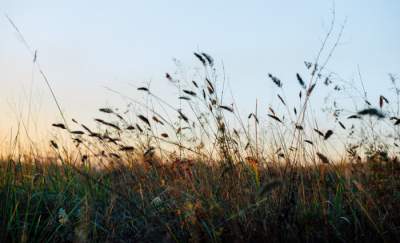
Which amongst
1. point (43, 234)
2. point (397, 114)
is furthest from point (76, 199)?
point (397, 114)

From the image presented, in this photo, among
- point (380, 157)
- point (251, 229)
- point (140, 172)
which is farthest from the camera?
point (140, 172)

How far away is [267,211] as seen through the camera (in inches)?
116

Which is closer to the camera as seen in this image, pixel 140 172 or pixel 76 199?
pixel 76 199

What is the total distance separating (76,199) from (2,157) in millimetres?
1057

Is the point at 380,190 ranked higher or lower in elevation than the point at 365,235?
higher

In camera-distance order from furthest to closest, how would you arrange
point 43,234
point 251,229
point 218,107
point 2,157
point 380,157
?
point 2,157 → point 218,107 → point 380,157 → point 43,234 → point 251,229

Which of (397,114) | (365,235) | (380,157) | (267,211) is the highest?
(397,114)

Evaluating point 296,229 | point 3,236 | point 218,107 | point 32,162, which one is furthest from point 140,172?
point 296,229

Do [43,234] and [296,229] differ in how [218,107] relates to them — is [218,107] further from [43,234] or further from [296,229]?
[43,234]

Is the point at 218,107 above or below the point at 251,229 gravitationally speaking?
above

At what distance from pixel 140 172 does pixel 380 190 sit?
8.03ft

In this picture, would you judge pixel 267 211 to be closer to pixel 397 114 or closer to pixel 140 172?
pixel 397 114

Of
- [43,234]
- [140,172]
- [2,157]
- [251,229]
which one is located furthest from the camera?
[140,172]

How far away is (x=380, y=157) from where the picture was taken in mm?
3451
